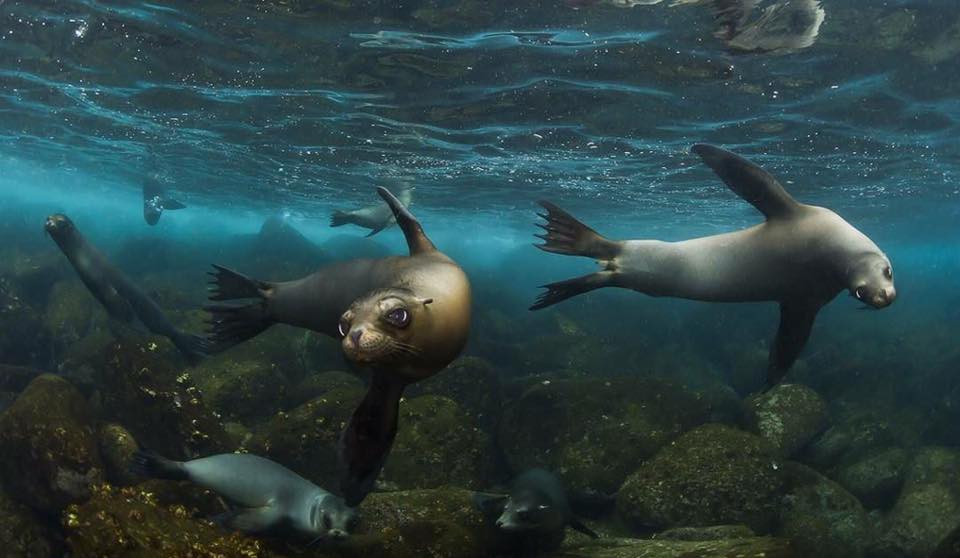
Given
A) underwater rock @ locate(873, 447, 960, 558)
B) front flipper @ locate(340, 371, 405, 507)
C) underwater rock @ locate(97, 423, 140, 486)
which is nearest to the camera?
front flipper @ locate(340, 371, 405, 507)

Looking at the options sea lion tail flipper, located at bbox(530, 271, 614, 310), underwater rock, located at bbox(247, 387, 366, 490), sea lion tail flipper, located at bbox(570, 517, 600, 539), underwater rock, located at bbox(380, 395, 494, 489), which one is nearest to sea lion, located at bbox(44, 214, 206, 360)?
underwater rock, located at bbox(247, 387, 366, 490)

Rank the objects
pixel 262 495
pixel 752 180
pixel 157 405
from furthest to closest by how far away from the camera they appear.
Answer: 1. pixel 157 405
2. pixel 262 495
3. pixel 752 180

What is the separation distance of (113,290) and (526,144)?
1026 centimetres

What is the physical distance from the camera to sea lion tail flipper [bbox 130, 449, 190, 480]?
5184 mm

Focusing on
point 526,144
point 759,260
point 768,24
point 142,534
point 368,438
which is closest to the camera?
point 368,438

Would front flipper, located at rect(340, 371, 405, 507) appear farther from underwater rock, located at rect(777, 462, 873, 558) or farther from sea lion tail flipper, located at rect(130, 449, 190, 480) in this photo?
underwater rock, located at rect(777, 462, 873, 558)

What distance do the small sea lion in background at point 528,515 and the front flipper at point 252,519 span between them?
1.69 m

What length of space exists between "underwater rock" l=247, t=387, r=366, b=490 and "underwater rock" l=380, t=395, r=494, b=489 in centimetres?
63

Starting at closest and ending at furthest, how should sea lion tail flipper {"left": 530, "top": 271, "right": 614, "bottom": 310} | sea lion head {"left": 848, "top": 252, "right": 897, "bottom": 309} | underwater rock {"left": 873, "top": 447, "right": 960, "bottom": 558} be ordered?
sea lion head {"left": 848, "top": 252, "right": 897, "bottom": 309} → sea lion tail flipper {"left": 530, "top": 271, "right": 614, "bottom": 310} → underwater rock {"left": 873, "top": 447, "right": 960, "bottom": 558}

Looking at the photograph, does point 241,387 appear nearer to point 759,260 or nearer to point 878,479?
point 759,260

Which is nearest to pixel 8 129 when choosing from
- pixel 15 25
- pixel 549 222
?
pixel 15 25

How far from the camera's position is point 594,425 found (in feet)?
26.8

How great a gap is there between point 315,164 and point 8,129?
35.6 feet

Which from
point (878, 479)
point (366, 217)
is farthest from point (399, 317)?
point (366, 217)
